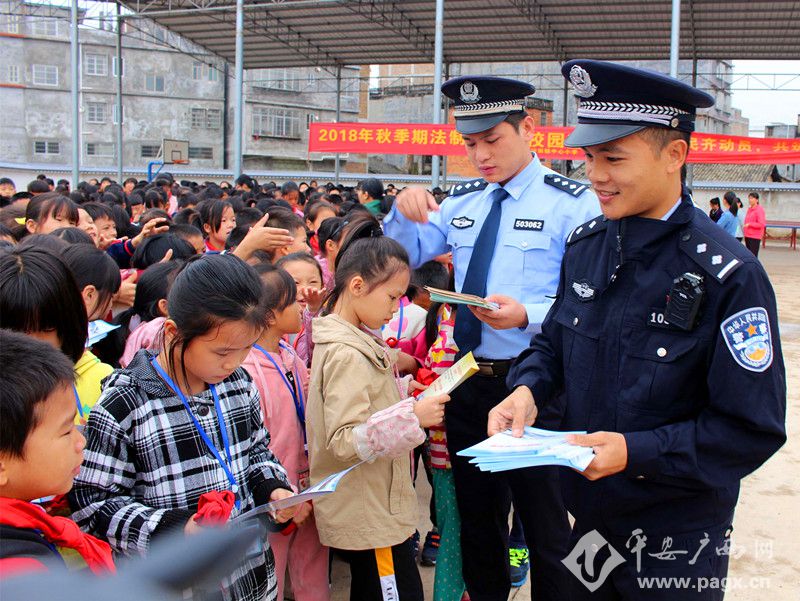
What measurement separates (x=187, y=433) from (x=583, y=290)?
1.03 meters

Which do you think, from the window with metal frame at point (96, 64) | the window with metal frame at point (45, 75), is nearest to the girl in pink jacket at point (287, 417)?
the window with metal frame at point (96, 64)

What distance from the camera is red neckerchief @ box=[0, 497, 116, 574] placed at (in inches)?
47.6

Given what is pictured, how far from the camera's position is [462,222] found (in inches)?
109

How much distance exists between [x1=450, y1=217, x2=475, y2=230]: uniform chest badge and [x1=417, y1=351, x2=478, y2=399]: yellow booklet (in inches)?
25.4

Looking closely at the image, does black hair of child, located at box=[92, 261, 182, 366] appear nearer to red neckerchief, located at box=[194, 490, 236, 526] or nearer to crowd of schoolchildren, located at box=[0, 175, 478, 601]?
crowd of schoolchildren, located at box=[0, 175, 478, 601]

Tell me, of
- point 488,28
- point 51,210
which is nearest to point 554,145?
point 488,28

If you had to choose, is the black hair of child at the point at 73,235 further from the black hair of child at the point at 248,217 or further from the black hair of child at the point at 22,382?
the black hair of child at the point at 22,382

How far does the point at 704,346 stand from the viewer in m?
1.62

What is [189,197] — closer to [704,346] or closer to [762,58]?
[704,346]

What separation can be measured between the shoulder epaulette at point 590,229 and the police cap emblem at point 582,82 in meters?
0.33

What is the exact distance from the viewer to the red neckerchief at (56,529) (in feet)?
3.97

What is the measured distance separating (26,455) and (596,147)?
135 centimetres

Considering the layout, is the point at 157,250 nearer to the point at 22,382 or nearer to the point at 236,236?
the point at 236,236

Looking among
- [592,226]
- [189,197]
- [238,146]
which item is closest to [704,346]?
[592,226]
